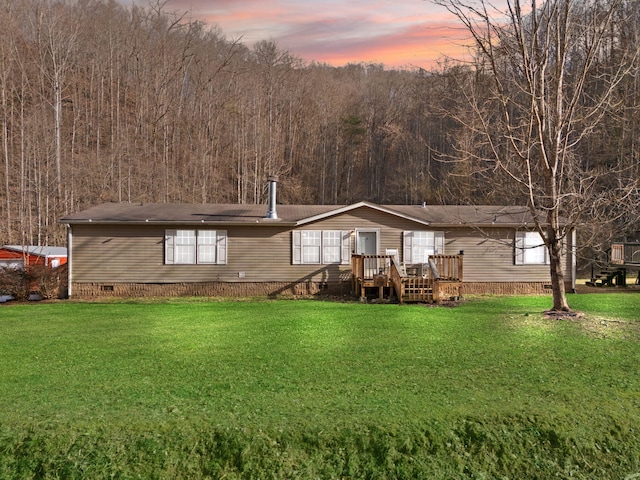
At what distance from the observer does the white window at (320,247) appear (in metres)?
17.9

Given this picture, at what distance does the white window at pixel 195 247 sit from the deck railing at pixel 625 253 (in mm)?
15681

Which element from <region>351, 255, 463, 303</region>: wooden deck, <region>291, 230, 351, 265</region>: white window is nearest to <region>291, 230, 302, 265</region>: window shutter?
<region>291, 230, 351, 265</region>: white window

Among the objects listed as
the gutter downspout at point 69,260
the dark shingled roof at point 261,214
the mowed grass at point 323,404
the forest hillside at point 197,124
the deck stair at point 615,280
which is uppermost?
the forest hillside at point 197,124

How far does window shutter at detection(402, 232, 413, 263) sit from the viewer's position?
18156mm

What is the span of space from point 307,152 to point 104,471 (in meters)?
42.4

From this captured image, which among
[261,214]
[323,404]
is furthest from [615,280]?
[323,404]

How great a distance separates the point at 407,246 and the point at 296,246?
363cm

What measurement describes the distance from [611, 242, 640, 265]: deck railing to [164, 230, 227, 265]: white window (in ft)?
51.4

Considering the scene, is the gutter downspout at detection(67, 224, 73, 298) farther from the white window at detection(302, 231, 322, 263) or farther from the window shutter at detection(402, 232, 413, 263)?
the window shutter at detection(402, 232, 413, 263)

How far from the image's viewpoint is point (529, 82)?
35.5 feet

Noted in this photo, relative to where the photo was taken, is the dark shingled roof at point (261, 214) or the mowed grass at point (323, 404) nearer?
the mowed grass at point (323, 404)

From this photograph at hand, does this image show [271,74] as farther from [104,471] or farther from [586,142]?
[104,471]

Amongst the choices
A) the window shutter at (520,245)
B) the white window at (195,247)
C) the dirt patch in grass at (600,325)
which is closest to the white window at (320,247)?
the white window at (195,247)

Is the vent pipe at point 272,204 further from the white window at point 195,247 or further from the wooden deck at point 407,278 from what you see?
the wooden deck at point 407,278
